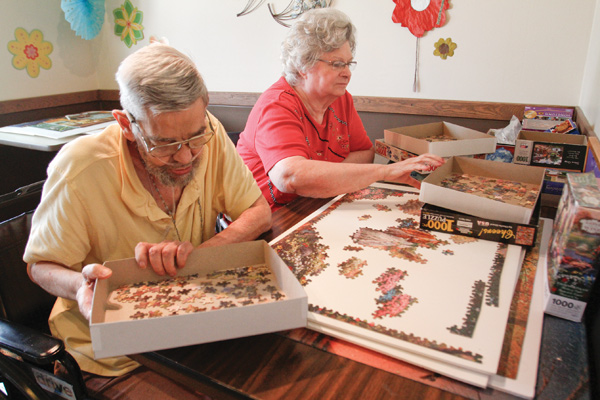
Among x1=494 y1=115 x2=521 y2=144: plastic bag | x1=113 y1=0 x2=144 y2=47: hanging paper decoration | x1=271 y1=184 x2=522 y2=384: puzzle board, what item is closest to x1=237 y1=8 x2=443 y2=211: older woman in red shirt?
x1=271 y1=184 x2=522 y2=384: puzzle board

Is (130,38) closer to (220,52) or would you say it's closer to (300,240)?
(220,52)

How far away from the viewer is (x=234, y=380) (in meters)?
0.80

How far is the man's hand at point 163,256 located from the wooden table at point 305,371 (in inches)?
9.3

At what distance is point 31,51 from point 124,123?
3.45 m

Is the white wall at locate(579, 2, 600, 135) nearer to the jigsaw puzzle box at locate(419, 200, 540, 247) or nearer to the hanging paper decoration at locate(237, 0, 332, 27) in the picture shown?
the jigsaw puzzle box at locate(419, 200, 540, 247)

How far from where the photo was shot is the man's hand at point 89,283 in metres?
0.98

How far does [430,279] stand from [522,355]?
29 centimetres

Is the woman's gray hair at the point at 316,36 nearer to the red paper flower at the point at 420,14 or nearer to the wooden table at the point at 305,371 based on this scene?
the red paper flower at the point at 420,14

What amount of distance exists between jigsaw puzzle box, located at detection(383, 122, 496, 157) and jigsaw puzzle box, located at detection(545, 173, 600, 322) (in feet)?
2.45

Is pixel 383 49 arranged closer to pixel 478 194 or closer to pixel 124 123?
pixel 478 194

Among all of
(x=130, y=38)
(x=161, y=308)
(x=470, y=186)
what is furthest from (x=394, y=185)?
(x=130, y=38)

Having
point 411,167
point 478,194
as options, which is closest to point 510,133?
point 411,167

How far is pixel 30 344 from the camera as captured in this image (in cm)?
99

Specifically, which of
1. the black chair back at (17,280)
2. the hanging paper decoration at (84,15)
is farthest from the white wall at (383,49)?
the black chair back at (17,280)
